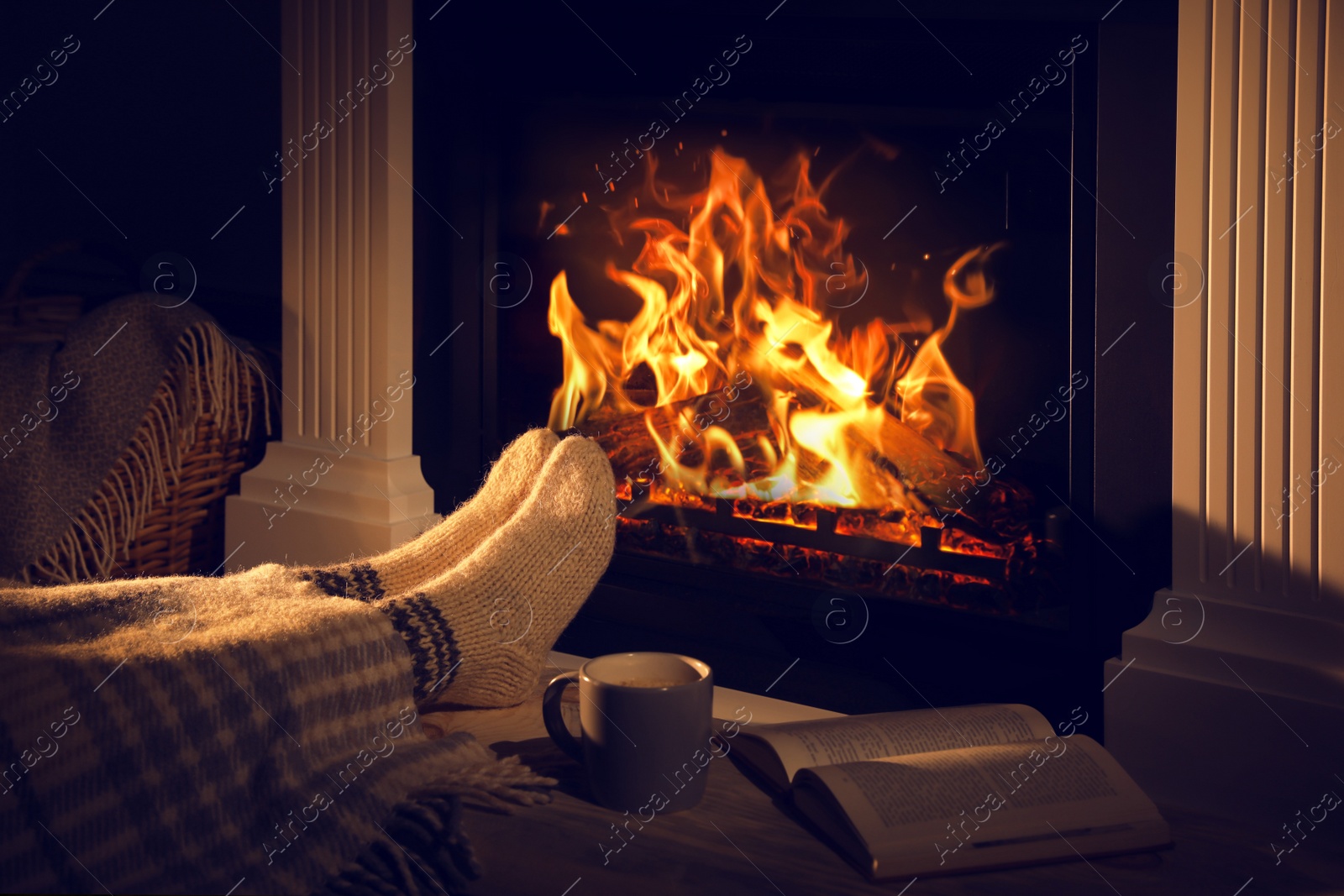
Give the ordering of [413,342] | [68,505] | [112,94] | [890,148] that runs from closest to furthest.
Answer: [890,148] < [68,505] < [413,342] < [112,94]

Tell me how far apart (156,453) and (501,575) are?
0.60 metres

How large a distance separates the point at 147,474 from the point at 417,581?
486mm

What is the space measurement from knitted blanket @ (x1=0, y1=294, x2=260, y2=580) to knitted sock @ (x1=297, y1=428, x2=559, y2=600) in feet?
1.39

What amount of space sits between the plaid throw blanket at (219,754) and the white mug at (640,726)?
0.09 meters

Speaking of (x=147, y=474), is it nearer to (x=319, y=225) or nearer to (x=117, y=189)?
(x=319, y=225)

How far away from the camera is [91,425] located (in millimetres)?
1347

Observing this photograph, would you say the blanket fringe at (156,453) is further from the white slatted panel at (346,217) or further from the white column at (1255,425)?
the white column at (1255,425)

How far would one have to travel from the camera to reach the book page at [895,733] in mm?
907

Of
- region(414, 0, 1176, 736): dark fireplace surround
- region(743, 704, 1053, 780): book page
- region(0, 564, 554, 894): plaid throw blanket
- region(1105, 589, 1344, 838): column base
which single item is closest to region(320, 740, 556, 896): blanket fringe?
region(0, 564, 554, 894): plaid throw blanket

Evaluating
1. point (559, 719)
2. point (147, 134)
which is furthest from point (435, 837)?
point (147, 134)

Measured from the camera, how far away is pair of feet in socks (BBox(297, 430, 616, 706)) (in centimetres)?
99

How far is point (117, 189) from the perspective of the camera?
2125mm

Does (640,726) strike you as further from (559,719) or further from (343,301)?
(343,301)

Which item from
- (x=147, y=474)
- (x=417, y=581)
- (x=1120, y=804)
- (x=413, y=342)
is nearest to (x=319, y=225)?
(x=413, y=342)
